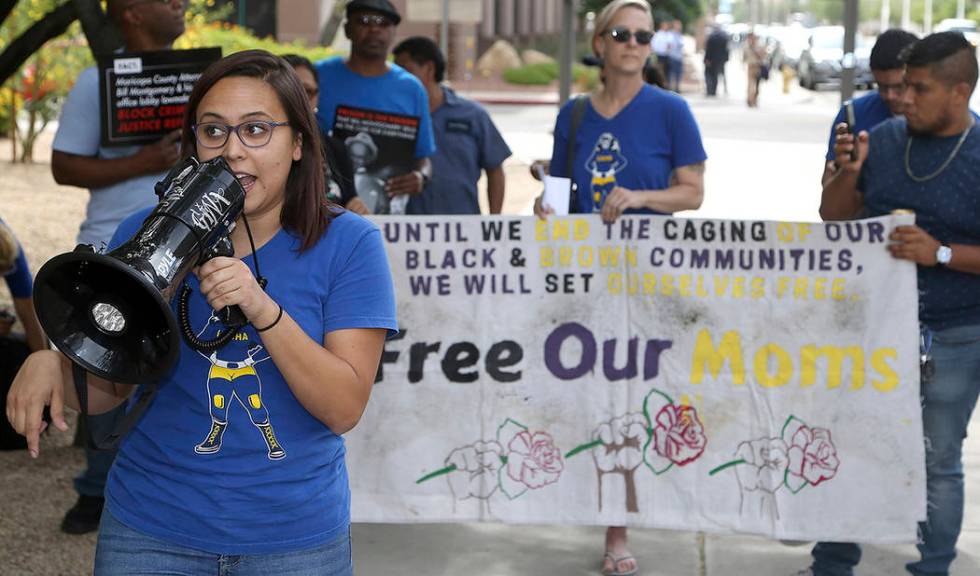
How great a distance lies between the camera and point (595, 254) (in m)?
5.06

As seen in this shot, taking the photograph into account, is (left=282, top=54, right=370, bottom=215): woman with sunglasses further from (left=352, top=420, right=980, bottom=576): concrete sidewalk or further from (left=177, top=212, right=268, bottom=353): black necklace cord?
(left=177, top=212, right=268, bottom=353): black necklace cord

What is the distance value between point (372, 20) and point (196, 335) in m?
4.10

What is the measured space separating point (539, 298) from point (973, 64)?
→ 5.34 feet

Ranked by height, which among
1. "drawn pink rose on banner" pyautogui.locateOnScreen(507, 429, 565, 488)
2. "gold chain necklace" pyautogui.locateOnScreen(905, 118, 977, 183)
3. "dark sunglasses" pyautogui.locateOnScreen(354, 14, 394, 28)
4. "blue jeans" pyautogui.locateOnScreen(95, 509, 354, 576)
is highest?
"dark sunglasses" pyautogui.locateOnScreen(354, 14, 394, 28)

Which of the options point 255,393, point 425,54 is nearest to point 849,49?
point 425,54

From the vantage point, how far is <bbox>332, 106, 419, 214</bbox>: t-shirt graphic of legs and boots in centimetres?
636

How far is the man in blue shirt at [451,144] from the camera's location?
7172 mm

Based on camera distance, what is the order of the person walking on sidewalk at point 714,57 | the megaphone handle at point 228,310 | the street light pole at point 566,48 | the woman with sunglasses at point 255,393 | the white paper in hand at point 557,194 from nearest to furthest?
the megaphone handle at point 228,310 → the woman with sunglasses at point 255,393 → the white paper in hand at point 557,194 → the street light pole at point 566,48 → the person walking on sidewalk at point 714,57

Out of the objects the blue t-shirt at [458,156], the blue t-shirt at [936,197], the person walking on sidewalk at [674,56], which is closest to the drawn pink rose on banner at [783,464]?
the blue t-shirt at [936,197]

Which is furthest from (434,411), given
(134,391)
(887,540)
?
(134,391)

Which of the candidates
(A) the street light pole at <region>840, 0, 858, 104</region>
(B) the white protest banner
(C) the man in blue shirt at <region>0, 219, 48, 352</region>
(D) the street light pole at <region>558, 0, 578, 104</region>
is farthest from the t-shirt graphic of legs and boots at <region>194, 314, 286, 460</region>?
(D) the street light pole at <region>558, 0, 578, 104</region>

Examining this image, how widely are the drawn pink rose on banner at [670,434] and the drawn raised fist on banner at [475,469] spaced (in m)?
A: 0.53

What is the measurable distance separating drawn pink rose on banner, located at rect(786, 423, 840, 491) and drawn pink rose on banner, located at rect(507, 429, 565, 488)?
0.80m

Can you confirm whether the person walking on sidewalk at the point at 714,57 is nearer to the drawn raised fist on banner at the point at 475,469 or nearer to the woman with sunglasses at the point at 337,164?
the woman with sunglasses at the point at 337,164
